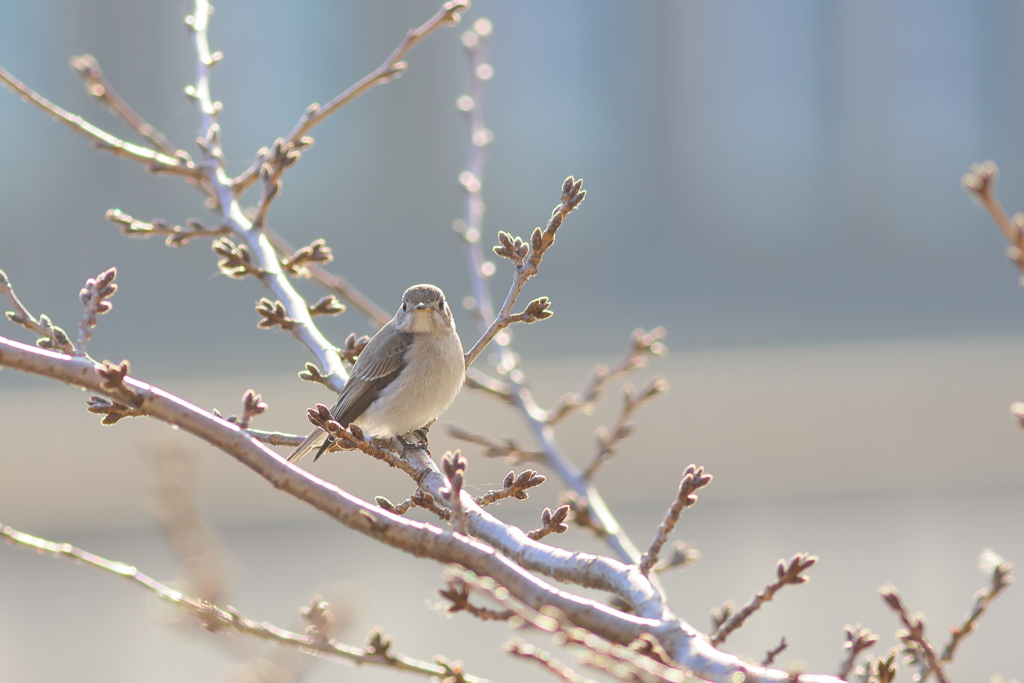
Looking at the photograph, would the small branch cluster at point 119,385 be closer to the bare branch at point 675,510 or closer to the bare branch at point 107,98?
the bare branch at point 675,510

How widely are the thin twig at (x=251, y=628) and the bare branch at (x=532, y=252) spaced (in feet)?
3.05

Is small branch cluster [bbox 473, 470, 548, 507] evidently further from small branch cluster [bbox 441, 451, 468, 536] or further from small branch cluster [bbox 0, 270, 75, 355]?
small branch cluster [bbox 0, 270, 75, 355]

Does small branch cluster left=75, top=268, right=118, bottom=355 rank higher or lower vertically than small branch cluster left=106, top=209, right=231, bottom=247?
lower

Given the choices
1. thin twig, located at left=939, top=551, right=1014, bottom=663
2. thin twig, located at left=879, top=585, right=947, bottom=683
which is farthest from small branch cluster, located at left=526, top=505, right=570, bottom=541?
thin twig, located at left=939, top=551, right=1014, bottom=663

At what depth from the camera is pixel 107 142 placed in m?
3.28

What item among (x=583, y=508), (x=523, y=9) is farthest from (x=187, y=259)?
(x=583, y=508)

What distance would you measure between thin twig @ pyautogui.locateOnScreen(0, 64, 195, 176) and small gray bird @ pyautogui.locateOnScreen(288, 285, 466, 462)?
920 mm

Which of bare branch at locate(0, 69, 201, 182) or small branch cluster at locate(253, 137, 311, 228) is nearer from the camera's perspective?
bare branch at locate(0, 69, 201, 182)

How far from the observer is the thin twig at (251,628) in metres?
1.87

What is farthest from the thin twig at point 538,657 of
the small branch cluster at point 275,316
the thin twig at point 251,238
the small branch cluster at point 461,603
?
the small branch cluster at point 275,316

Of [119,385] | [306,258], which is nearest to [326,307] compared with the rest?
[306,258]

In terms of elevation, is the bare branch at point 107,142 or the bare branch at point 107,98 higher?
the bare branch at point 107,98

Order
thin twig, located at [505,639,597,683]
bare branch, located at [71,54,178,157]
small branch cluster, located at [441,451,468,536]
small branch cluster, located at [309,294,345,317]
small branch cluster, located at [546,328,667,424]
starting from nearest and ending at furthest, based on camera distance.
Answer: thin twig, located at [505,639,597,683], small branch cluster, located at [441,451,468,536], small branch cluster, located at [309,294,345,317], bare branch, located at [71,54,178,157], small branch cluster, located at [546,328,667,424]

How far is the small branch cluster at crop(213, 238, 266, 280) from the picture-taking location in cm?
322
